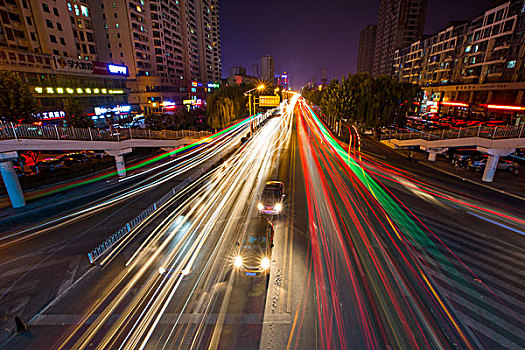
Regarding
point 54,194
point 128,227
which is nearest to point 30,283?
point 128,227

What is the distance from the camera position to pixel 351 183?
20.1 meters

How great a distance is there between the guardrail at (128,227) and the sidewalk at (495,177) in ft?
86.7

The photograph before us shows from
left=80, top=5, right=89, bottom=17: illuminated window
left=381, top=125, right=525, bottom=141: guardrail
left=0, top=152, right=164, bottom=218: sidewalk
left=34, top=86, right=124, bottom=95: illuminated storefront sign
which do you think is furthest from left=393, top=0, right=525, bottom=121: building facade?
left=80, top=5, right=89, bottom=17: illuminated window

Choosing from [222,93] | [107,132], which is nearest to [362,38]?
[222,93]

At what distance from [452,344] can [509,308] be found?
340cm

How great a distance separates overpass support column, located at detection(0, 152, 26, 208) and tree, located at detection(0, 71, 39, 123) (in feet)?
26.0

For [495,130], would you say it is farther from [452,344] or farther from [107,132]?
[107,132]

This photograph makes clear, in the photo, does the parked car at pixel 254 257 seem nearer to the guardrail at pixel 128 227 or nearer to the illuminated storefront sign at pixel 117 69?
the guardrail at pixel 128 227

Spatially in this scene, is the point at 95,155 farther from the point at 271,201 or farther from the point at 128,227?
the point at 271,201

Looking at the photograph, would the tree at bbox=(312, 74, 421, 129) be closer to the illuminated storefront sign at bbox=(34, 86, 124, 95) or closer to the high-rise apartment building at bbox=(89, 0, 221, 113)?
the illuminated storefront sign at bbox=(34, 86, 124, 95)

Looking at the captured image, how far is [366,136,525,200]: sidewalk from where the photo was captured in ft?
61.0

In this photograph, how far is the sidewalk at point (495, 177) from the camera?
61.0 feet

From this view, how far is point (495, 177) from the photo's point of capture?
2139cm

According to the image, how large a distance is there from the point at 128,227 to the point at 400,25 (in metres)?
132
